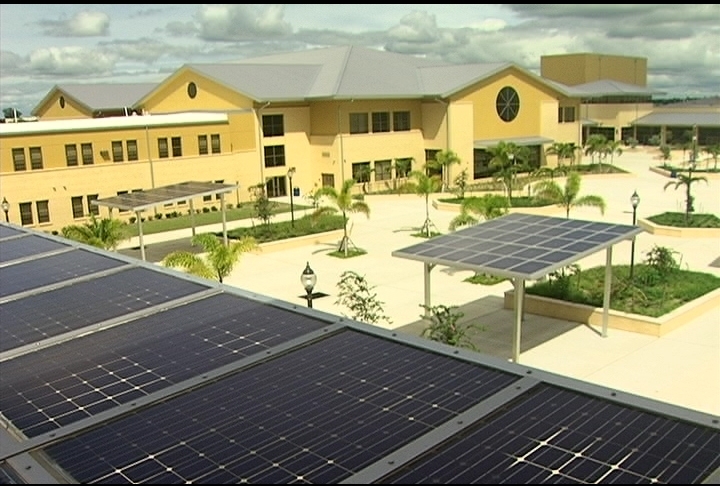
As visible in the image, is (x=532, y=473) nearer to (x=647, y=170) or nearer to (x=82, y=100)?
(x=647, y=170)

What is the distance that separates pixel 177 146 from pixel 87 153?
213 inches

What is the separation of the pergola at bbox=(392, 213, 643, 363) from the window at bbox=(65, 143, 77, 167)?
2673cm

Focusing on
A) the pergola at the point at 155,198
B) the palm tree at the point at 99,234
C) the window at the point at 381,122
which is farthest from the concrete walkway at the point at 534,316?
the window at the point at 381,122

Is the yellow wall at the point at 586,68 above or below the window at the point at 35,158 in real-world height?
above

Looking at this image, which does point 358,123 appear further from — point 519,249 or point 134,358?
point 134,358

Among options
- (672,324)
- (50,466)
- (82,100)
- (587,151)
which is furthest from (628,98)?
(50,466)

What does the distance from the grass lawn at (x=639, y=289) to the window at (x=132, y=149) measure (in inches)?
1064

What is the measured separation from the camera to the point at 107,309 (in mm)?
10844

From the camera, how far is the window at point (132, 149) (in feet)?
131

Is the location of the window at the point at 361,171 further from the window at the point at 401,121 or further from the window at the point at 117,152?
the window at the point at 117,152

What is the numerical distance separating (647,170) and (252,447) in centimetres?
5726

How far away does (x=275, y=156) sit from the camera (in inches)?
1880

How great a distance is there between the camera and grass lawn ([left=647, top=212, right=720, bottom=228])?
30516 mm

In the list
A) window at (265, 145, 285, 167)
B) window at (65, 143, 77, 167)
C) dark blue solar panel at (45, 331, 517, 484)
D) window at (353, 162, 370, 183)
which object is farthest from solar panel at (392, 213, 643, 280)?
window at (265, 145, 285, 167)
